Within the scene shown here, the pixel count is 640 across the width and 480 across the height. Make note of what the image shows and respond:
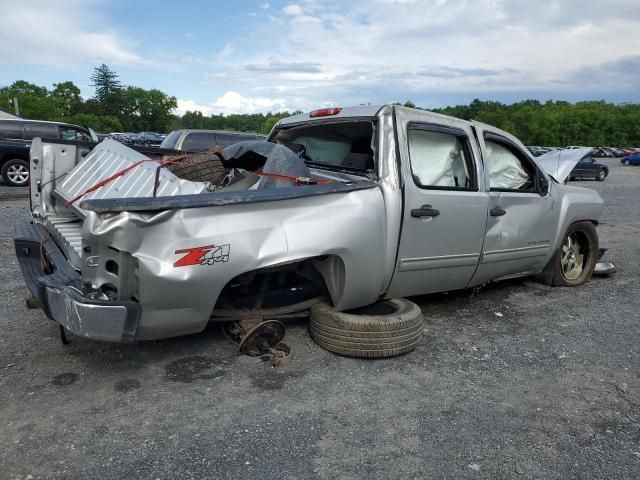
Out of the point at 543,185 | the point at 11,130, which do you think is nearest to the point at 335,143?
the point at 543,185

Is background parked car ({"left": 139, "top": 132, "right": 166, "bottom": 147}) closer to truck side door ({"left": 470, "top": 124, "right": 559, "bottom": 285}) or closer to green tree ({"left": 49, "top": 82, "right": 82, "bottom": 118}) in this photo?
truck side door ({"left": 470, "top": 124, "right": 559, "bottom": 285})

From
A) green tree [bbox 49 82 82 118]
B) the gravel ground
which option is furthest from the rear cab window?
green tree [bbox 49 82 82 118]

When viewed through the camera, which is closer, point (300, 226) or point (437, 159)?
point (300, 226)

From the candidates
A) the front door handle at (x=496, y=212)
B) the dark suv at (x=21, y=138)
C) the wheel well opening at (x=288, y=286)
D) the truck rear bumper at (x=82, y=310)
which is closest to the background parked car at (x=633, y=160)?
the dark suv at (x=21, y=138)

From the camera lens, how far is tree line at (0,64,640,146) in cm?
8350

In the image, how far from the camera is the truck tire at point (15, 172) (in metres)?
13.5

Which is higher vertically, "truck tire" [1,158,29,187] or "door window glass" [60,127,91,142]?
"door window glass" [60,127,91,142]

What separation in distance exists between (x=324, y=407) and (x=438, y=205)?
1802mm

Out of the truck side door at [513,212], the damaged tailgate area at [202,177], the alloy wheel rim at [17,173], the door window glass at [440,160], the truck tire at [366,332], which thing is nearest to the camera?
the damaged tailgate area at [202,177]

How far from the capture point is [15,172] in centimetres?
1362

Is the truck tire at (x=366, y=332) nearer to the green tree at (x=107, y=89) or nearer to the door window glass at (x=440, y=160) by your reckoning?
the door window glass at (x=440, y=160)

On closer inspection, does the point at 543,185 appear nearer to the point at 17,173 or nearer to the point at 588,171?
the point at 17,173

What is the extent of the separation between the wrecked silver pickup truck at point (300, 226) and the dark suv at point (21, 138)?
10251 mm

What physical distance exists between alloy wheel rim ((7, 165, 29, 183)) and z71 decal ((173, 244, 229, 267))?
12.9 meters
